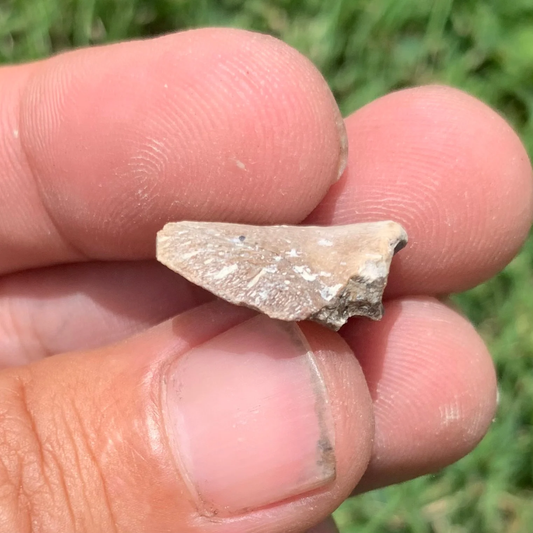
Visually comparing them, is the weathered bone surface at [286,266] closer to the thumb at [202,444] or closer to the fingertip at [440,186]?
the thumb at [202,444]

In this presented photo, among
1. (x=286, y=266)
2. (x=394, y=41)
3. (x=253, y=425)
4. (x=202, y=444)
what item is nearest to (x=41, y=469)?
(x=202, y=444)

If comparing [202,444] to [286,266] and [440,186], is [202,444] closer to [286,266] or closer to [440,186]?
[286,266]

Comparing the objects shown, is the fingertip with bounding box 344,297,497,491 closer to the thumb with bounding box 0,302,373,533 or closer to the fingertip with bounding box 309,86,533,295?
the fingertip with bounding box 309,86,533,295

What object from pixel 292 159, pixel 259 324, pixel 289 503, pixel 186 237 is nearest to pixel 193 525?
pixel 289 503

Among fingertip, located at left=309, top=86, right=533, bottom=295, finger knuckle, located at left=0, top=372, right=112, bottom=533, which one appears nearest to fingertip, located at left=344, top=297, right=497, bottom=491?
fingertip, located at left=309, top=86, right=533, bottom=295

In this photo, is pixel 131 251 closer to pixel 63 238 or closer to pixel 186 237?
pixel 63 238

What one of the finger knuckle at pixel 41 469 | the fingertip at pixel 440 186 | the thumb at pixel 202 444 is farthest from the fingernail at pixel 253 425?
the fingertip at pixel 440 186
